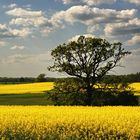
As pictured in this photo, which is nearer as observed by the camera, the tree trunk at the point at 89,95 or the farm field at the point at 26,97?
the tree trunk at the point at 89,95

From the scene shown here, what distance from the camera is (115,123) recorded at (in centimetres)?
1909

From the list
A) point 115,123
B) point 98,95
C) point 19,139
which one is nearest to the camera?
point 19,139

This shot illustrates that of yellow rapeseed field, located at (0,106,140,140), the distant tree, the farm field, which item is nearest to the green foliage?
the farm field

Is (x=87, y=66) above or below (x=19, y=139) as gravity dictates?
above

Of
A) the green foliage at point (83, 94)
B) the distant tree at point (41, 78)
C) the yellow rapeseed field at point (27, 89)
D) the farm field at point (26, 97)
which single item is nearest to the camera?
the green foliage at point (83, 94)

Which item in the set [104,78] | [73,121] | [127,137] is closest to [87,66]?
[104,78]

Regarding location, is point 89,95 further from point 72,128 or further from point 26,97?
point 72,128

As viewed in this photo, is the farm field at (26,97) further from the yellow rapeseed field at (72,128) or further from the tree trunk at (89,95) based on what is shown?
the yellow rapeseed field at (72,128)

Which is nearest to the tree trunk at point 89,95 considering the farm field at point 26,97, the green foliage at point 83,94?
the green foliage at point 83,94

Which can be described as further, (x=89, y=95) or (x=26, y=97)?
(x=26, y=97)

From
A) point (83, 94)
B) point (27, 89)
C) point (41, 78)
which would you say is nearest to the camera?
point (83, 94)

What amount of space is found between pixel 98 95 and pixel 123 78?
10.2 ft

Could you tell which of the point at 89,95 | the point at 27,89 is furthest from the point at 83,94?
the point at 27,89

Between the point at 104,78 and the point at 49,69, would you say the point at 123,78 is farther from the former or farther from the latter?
the point at 49,69
